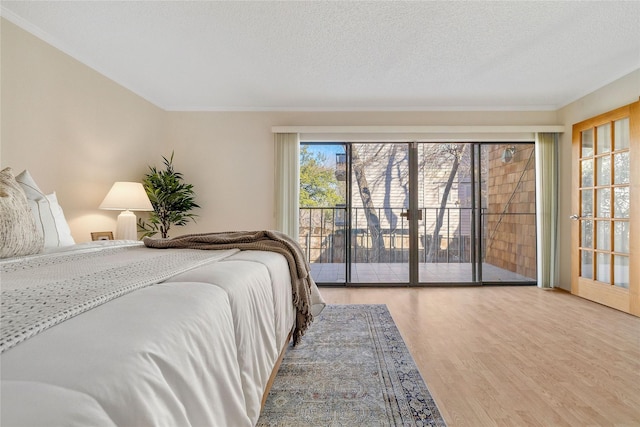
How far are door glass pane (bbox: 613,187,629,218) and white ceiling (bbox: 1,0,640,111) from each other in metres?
1.16

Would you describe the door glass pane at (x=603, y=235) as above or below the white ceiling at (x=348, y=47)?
below

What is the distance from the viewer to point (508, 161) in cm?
438

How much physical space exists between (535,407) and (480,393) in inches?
9.2

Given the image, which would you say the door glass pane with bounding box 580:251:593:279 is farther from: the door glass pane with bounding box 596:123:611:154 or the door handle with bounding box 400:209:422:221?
the door handle with bounding box 400:209:422:221

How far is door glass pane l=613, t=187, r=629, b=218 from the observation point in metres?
3.06

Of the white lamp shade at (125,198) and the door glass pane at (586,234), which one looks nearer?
the white lamp shade at (125,198)

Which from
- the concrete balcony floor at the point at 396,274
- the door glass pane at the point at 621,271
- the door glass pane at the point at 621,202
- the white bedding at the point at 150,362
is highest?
the door glass pane at the point at 621,202

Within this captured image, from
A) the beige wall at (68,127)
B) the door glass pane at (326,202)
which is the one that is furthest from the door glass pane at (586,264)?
the beige wall at (68,127)

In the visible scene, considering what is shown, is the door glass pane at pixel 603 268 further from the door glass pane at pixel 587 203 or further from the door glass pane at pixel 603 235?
the door glass pane at pixel 587 203

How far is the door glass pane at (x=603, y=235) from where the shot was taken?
324 cm

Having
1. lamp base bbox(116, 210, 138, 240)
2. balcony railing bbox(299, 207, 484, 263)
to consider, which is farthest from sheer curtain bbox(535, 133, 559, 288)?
lamp base bbox(116, 210, 138, 240)

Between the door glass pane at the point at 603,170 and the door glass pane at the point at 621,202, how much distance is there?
0.14 metres

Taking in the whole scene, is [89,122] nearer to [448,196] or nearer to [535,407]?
[535,407]

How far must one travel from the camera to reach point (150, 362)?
0.53m
